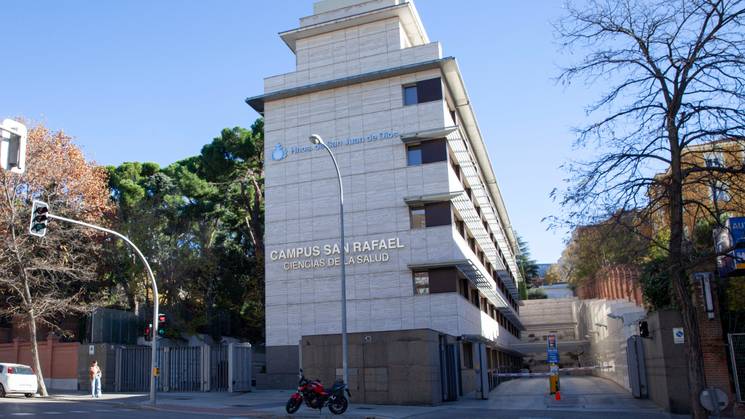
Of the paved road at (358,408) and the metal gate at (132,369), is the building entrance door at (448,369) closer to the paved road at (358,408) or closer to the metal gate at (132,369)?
the paved road at (358,408)

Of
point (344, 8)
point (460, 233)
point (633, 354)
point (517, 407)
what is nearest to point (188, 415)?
point (517, 407)

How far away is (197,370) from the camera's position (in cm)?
3250

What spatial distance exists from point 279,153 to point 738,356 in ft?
85.1

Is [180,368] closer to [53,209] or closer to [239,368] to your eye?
[239,368]

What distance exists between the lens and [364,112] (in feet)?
120

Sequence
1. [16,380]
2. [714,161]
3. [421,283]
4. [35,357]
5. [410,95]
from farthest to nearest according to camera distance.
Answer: [410,95] → [421,283] → [35,357] → [16,380] → [714,161]

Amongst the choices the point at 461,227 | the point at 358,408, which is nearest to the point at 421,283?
the point at 461,227

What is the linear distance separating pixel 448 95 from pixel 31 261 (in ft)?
75.2

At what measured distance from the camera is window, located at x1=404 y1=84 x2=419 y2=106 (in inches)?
1415

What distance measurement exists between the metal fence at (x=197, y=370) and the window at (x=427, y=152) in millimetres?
13007

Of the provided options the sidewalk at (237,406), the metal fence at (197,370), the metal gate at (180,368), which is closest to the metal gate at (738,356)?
the sidewalk at (237,406)

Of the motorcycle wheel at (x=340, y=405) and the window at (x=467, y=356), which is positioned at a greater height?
the window at (x=467, y=356)

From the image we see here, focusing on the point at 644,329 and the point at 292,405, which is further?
the point at 644,329

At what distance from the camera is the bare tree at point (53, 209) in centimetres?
2966
